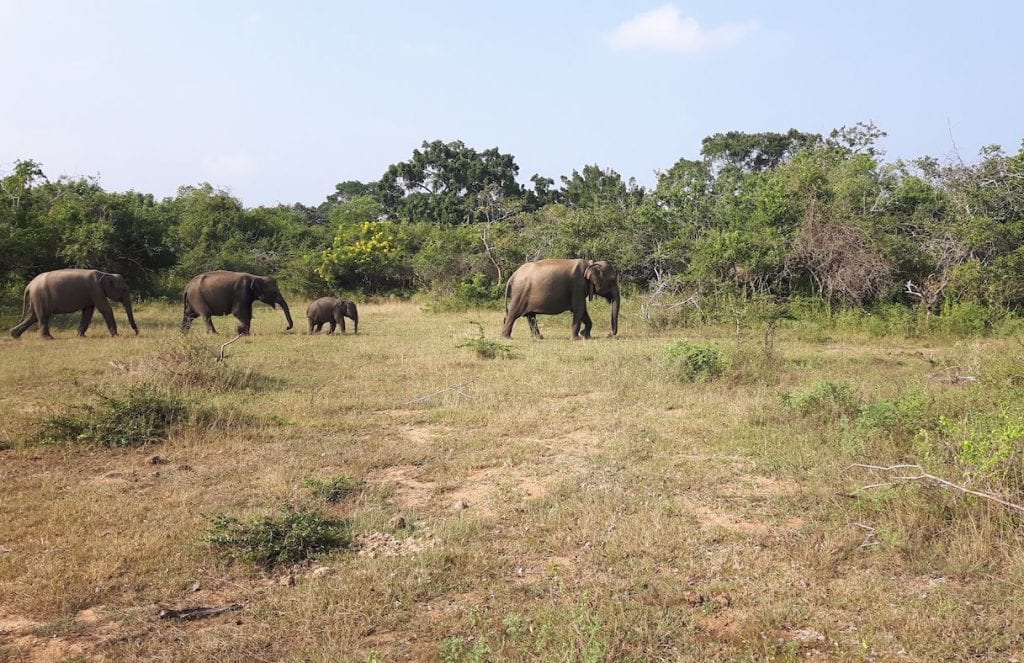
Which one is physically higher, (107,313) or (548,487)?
(107,313)

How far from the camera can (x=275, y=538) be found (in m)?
4.36

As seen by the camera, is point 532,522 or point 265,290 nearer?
point 532,522

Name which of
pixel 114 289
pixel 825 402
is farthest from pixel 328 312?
pixel 825 402

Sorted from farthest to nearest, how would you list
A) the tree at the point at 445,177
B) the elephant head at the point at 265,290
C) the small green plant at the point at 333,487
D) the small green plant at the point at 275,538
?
the tree at the point at 445,177 → the elephant head at the point at 265,290 → the small green plant at the point at 333,487 → the small green plant at the point at 275,538

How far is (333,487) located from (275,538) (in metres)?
1.02

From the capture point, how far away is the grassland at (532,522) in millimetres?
3406

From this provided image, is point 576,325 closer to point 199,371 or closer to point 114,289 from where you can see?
point 199,371

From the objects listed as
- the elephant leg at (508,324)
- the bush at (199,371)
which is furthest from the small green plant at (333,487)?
the elephant leg at (508,324)

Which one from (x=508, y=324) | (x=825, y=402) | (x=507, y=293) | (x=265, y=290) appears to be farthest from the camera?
(x=265, y=290)

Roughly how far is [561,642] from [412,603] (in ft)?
2.86

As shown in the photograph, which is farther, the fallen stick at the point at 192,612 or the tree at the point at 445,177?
the tree at the point at 445,177

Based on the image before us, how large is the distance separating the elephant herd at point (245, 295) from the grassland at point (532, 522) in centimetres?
564

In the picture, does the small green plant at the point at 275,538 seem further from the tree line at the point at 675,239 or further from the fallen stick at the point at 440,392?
the tree line at the point at 675,239

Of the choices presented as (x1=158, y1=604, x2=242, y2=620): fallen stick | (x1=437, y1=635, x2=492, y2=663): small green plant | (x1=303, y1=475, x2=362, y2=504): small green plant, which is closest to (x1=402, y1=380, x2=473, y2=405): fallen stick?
(x1=303, y1=475, x2=362, y2=504): small green plant
